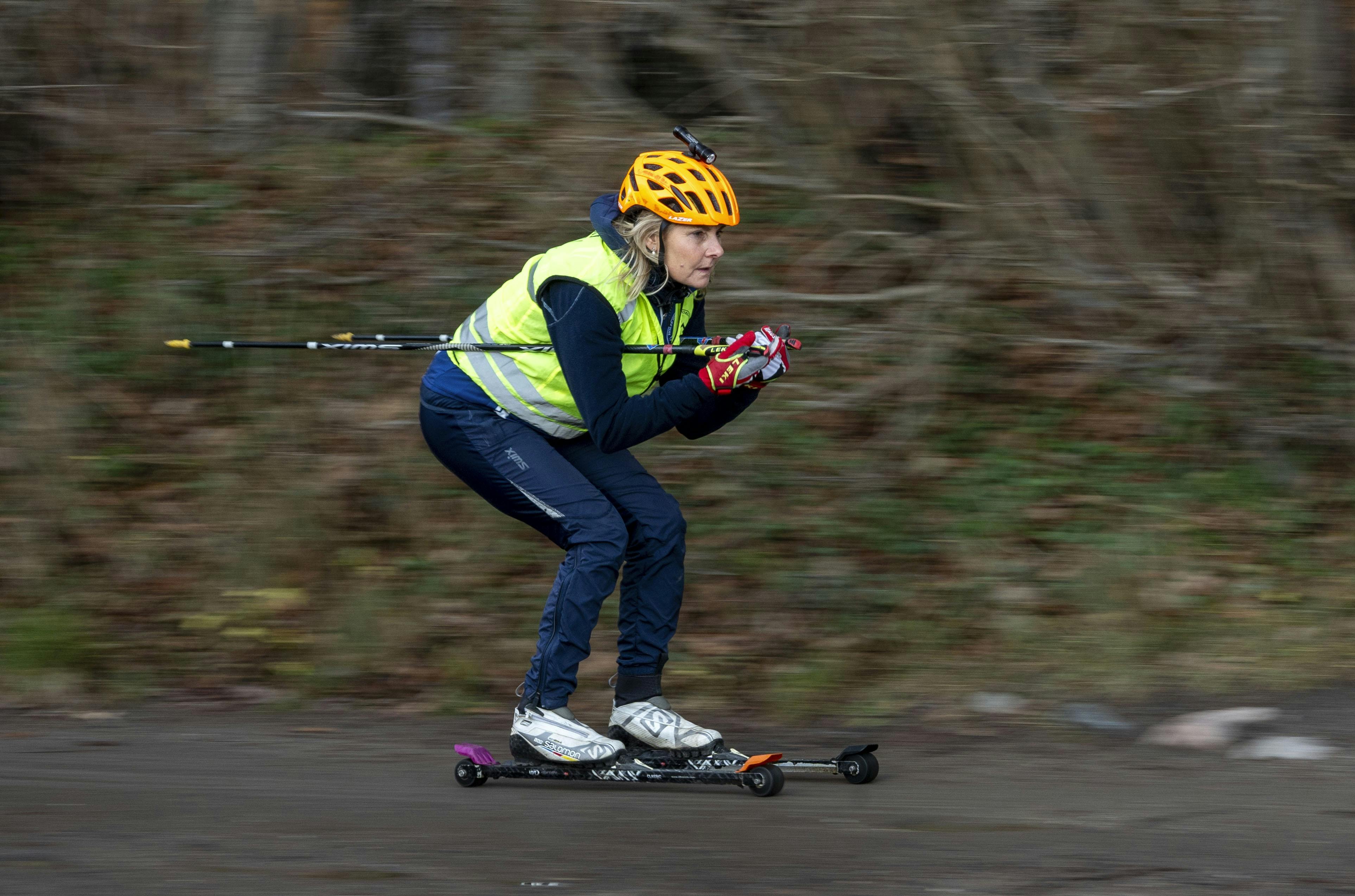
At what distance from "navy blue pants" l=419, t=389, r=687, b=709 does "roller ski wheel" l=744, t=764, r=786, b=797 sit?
58 cm

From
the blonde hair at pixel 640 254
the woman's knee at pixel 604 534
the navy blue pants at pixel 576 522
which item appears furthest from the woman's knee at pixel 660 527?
the blonde hair at pixel 640 254

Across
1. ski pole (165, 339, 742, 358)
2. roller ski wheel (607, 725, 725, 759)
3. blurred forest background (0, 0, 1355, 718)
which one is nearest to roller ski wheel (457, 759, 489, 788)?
roller ski wheel (607, 725, 725, 759)

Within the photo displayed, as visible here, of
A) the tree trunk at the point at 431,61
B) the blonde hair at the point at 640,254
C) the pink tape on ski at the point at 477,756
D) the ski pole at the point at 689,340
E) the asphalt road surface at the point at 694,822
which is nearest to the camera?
the asphalt road surface at the point at 694,822

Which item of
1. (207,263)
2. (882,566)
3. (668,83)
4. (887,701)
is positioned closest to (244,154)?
(207,263)

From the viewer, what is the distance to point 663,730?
16.4ft

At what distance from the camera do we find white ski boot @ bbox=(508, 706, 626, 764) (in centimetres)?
489

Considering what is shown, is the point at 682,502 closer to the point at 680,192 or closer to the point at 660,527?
the point at 660,527

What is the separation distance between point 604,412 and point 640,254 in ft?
1.80

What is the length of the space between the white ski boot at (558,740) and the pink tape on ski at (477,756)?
10cm

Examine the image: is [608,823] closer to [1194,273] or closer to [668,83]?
[1194,273]

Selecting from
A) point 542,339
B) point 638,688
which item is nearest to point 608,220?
point 542,339

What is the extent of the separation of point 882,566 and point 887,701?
935mm

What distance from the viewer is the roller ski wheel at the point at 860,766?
4.81 m

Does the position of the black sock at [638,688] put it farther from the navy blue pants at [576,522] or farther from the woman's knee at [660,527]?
the woman's knee at [660,527]
